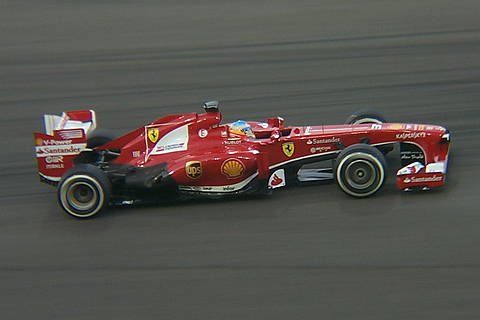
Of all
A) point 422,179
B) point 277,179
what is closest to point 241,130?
point 277,179

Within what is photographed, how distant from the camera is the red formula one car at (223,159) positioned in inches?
294

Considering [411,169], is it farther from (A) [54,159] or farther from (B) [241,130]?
(A) [54,159]

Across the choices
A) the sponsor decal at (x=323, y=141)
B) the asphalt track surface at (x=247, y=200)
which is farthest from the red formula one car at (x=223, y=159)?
the asphalt track surface at (x=247, y=200)

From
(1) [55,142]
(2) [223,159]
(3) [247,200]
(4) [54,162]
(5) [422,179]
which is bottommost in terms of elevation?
(3) [247,200]

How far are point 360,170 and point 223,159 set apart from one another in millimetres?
1378

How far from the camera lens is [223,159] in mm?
7586

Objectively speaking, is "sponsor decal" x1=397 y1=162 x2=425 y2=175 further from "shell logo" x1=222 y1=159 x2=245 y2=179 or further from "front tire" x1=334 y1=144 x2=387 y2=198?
"shell logo" x1=222 y1=159 x2=245 y2=179

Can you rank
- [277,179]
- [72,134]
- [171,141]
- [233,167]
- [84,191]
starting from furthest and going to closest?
[171,141], [72,134], [277,179], [84,191], [233,167]

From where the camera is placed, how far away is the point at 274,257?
6594 mm

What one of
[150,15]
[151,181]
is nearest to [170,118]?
[151,181]

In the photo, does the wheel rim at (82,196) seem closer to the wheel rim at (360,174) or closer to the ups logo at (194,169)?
the ups logo at (194,169)

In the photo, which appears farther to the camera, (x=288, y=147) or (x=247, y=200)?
(x=247, y=200)

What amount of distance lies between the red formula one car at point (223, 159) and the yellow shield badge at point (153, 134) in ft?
0.04

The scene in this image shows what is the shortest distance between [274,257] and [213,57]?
7.03m
